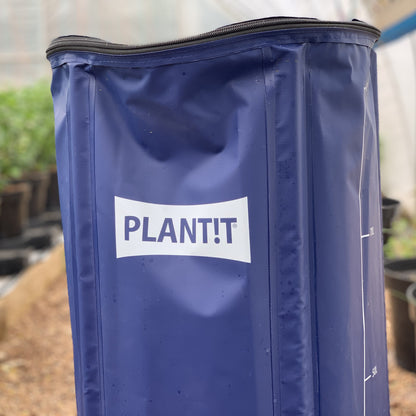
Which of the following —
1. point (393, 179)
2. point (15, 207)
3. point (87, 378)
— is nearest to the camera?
point (87, 378)

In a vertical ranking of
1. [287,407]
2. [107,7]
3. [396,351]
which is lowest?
[396,351]

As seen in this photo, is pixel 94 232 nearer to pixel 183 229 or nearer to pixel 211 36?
pixel 183 229

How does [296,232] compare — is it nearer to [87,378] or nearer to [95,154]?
[95,154]

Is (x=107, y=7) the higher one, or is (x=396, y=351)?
(x=107, y=7)

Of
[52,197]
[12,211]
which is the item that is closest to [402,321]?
[12,211]

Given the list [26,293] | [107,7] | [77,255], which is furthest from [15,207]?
[107,7]

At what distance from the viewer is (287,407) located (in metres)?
0.96

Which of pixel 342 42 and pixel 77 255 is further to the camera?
pixel 77 255

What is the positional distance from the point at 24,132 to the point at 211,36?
3482mm

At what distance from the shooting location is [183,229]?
39.6 inches

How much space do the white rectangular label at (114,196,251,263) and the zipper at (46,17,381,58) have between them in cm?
27

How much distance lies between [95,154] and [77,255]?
0.65 ft

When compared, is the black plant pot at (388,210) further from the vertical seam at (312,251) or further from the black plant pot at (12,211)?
the black plant pot at (12,211)

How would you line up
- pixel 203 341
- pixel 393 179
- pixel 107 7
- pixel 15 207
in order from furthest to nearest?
pixel 107 7 < pixel 393 179 < pixel 15 207 < pixel 203 341
